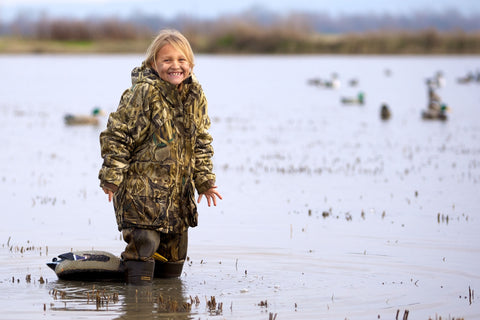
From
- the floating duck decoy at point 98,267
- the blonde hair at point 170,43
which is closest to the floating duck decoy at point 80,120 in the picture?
the floating duck decoy at point 98,267

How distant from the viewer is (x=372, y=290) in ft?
22.6

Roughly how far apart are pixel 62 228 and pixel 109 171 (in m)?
3.33

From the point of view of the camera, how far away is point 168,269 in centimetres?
700

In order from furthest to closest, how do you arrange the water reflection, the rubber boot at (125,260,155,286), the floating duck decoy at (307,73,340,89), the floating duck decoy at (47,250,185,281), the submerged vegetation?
1. the submerged vegetation
2. the floating duck decoy at (307,73,340,89)
3. the floating duck decoy at (47,250,185,281)
4. the rubber boot at (125,260,155,286)
5. the water reflection

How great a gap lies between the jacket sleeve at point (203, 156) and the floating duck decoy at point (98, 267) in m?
0.65

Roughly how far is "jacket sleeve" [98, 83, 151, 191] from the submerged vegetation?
221 ft

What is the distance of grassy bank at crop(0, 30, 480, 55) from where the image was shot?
72312 millimetres

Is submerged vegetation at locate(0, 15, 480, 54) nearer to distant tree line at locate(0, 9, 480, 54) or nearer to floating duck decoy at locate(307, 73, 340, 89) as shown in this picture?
distant tree line at locate(0, 9, 480, 54)

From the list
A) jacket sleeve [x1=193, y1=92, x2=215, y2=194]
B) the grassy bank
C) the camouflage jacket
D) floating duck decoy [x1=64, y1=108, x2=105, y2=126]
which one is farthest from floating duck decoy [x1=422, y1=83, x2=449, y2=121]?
the grassy bank

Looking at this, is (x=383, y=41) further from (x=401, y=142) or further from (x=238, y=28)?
(x=401, y=142)

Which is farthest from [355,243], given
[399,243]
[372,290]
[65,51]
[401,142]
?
[65,51]

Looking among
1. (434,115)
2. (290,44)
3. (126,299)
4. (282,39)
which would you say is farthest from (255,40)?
(126,299)

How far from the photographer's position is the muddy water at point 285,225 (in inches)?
255

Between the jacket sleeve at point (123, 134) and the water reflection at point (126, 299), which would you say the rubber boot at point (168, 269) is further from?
the jacket sleeve at point (123, 134)
